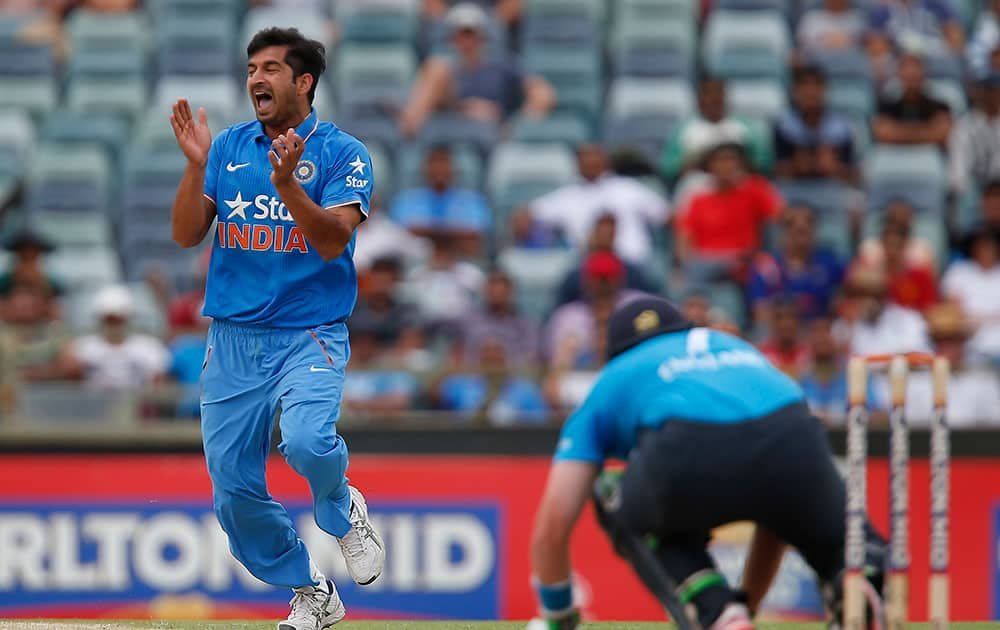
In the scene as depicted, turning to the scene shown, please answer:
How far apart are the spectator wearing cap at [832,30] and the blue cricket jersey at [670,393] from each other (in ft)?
33.8

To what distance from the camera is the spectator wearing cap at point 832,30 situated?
15.7 meters

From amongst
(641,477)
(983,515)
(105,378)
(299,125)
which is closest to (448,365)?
(105,378)

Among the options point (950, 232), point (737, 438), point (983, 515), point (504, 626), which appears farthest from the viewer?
point (950, 232)

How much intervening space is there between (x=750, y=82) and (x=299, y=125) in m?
9.18

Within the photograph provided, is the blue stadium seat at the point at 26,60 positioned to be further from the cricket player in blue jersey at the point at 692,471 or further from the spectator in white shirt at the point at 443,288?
the cricket player in blue jersey at the point at 692,471

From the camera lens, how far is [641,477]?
566 centimetres

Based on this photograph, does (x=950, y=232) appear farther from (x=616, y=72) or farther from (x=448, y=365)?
(x=448, y=365)

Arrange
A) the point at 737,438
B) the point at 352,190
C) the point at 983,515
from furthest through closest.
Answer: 1. the point at 983,515
2. the point at 352,190
3. the point at 737,438

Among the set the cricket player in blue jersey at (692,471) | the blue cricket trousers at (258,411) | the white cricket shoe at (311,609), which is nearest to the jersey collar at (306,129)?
the blue cricket trousers at (258,411)

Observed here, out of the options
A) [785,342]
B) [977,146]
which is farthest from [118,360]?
[977,146]

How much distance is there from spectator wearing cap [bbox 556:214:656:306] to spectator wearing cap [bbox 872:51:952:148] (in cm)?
311

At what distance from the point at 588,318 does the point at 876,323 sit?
2020 mm

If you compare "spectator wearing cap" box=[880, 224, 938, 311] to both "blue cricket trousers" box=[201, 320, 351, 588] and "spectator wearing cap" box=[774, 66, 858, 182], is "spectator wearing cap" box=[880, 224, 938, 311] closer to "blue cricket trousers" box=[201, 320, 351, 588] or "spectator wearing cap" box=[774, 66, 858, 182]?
"spectator wearing cap" box=[774, 66, 858, 182]

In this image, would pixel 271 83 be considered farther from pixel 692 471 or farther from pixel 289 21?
pixel 289 21
